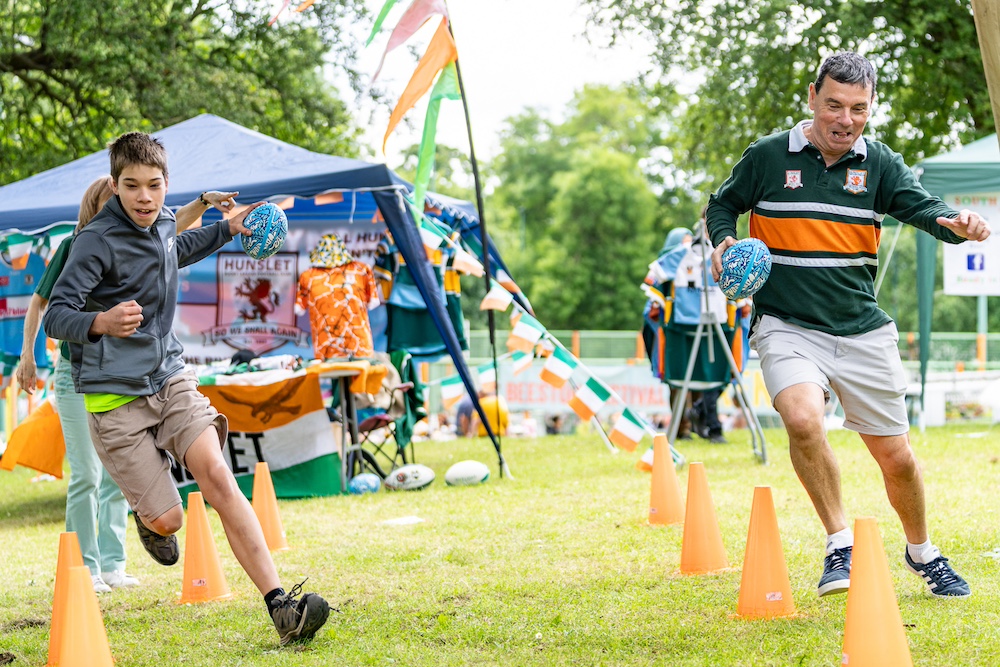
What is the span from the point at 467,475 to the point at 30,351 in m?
4.47

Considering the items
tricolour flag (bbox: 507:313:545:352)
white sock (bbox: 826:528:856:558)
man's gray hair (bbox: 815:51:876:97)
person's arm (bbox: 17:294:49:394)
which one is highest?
man's gray hair (bbox: 815:51:876:97)

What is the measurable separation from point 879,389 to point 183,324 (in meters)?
8.72

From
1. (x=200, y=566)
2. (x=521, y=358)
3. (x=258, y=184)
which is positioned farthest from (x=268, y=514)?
(x=521, y=358)

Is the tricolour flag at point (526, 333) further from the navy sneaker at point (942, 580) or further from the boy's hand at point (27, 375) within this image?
the navy sneaker at point (942, 580)

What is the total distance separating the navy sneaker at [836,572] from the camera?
4.21m

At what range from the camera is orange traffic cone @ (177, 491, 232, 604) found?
5.30 meters

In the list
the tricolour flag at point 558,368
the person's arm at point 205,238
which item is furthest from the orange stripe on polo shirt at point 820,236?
the tricolour flag at point 558,368

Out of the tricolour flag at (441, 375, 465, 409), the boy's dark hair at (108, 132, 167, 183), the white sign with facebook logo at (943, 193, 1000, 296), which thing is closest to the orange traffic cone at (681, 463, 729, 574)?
the boy's dark hair at (108, 132, 167, 183)

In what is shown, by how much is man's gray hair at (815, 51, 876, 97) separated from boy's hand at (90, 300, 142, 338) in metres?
2.69

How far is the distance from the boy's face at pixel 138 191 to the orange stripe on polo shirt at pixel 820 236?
240 centimetres

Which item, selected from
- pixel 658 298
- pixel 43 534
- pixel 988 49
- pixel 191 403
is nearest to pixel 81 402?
pixel 191 403

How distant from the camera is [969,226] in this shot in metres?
3.96

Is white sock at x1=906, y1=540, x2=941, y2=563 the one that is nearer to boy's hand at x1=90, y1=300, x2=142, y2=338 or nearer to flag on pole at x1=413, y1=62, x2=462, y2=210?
boy's hand at x1=90, y1=300, x2=142, y2=338

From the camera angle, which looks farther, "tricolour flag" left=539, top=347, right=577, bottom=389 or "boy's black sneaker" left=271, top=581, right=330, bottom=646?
"tricolour flag" left=539, top=347, right=577, bottom=389
